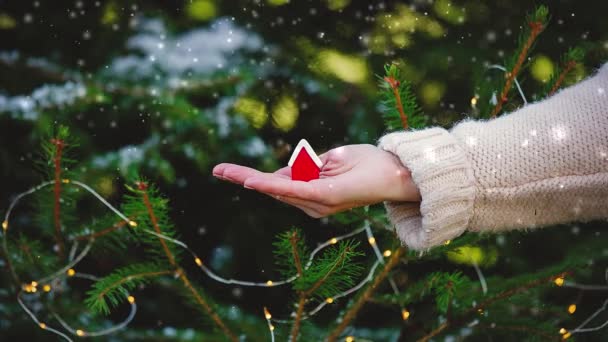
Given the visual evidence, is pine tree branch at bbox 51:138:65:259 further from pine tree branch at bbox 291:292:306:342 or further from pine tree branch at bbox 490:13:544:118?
pine tree branch at bbox 490:13:544:118

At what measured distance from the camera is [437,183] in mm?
801

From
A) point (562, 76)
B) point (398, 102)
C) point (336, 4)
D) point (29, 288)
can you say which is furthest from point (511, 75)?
point (29, 288)

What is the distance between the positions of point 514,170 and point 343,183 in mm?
243

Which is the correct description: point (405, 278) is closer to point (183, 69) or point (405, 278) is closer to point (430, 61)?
point (430, 61)

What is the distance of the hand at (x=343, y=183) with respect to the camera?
778 mm

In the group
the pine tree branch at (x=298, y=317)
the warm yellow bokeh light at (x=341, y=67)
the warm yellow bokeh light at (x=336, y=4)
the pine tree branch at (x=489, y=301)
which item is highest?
the warm yellow bokeh light at (x=336, y=4)

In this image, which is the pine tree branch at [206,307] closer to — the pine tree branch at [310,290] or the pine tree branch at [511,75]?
the pine tree branch at [310,290]

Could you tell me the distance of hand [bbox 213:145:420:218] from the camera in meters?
Result: 0.78

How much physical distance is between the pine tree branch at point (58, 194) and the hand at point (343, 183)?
0.88ft

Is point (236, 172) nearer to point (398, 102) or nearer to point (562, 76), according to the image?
point (398, 102)

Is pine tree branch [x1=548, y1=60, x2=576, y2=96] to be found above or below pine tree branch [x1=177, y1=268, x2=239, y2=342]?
above

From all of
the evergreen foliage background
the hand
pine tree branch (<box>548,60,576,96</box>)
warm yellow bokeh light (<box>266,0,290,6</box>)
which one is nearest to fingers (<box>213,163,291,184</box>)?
the hand

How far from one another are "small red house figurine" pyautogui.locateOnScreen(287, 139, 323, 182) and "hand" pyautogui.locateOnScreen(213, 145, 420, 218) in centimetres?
2

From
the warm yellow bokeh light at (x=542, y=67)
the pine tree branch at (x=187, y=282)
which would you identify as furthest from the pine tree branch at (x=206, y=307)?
the warm yellow bokeh light at (x=542, y=67)
